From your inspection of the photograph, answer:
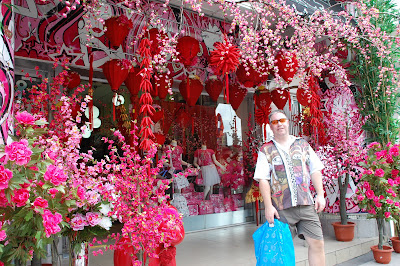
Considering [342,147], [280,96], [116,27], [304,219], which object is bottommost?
[304,219]

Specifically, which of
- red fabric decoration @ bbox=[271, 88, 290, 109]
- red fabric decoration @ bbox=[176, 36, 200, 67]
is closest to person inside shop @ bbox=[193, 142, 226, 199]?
red fabric decoration @ bbox=[271, 88, 290, 109]

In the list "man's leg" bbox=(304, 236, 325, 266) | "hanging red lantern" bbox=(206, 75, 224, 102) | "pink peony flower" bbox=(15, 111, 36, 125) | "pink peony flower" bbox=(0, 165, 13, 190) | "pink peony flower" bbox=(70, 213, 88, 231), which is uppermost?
"hanging red lantern" bbox=(206, 75, 224, 102)

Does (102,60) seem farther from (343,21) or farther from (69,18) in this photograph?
(343,21)

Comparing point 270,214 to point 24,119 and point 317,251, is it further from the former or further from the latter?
point 24,119

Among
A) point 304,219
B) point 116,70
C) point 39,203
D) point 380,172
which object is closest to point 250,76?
point 116,70

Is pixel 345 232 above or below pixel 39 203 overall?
below

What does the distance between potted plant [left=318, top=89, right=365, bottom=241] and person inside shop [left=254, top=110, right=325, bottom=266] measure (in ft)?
7.03

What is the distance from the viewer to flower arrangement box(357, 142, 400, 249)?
4336 mm

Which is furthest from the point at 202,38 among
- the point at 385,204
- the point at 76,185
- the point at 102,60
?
the point at 76,185

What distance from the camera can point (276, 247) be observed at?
2.88 meters

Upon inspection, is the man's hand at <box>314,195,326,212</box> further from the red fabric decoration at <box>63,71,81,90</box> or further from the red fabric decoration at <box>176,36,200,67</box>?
the red fabric decoration at <box>63,71,81,90</box>

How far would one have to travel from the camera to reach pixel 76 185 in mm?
2379

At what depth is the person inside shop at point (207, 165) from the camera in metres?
6.56

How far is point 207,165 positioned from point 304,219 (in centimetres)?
366
